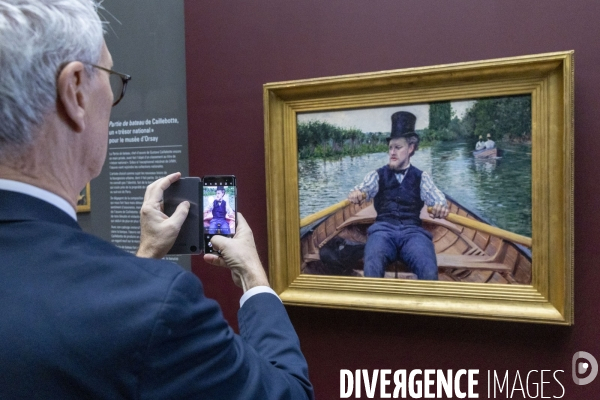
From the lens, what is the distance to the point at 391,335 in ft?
6.00

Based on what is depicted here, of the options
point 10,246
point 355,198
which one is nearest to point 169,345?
point 10,246

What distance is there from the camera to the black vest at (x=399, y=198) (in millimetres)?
1722

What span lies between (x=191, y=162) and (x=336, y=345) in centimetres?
94

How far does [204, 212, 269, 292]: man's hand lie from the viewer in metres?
1.29

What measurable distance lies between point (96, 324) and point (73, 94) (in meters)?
0.38

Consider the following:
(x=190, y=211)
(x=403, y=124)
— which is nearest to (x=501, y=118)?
(x=403, y=124)

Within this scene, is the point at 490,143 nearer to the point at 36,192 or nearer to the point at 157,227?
the point at 157,227

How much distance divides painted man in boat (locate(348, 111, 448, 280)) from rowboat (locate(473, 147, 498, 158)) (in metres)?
0.17

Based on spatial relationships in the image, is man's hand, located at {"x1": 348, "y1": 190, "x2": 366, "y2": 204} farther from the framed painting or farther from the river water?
the framed painting

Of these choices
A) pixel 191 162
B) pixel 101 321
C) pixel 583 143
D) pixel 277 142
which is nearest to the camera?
pixel 101 321

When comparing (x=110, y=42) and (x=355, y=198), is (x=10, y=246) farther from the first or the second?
(x=110, y=42)

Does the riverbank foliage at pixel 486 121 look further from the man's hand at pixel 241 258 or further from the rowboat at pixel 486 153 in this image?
the man's hand at pixel 241 258

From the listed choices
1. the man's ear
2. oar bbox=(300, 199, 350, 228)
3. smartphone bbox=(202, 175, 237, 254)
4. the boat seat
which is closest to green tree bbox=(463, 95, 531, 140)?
the boat seat

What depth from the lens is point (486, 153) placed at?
5.31 feet
